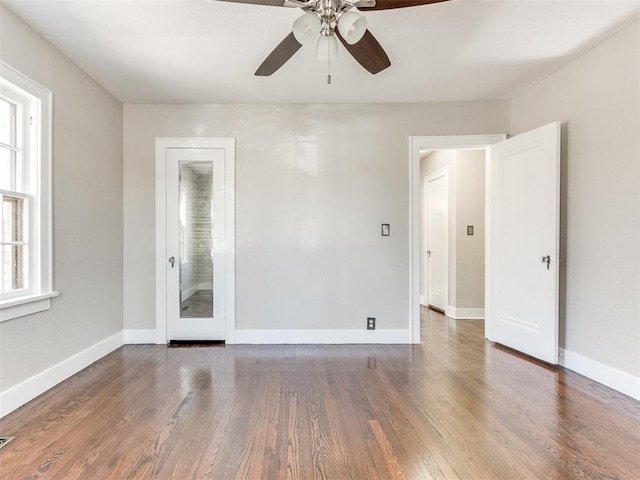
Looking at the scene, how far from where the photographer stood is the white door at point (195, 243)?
3678 millimetres

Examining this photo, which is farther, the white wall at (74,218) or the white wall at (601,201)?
the white wall at (601,201)

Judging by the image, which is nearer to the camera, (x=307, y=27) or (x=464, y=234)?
(x=307, y=27)

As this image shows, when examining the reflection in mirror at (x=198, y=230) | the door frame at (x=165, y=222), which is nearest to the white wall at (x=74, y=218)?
the door frame at (x=165, y=222)

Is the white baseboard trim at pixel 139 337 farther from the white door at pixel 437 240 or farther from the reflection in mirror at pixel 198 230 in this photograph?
the white door at pixel 437 240

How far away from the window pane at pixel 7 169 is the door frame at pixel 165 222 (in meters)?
1.33

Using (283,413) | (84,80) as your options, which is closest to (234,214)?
(84,80)

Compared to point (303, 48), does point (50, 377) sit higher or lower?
lower

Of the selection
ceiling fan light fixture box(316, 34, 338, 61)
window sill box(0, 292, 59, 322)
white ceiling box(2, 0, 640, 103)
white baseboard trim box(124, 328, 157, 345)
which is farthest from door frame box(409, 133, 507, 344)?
window sill box(0, 292, 59, 322)

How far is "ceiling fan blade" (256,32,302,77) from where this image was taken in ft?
6.88

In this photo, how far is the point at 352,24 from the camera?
1680mm

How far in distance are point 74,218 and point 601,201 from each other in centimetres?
417

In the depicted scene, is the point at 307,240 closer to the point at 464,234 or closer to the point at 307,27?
the point at 307,27

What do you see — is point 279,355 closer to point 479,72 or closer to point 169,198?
point 169,198

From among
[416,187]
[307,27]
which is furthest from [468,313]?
[307,27]
